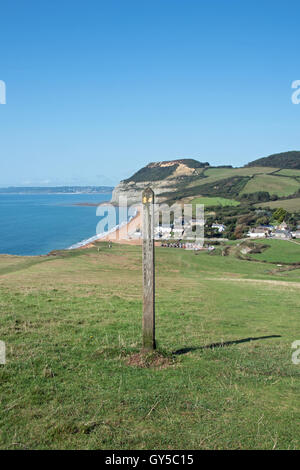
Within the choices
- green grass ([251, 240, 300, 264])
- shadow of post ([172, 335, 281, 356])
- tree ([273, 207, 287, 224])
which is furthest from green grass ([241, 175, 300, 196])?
shadow of post ([172, 335, 281, 356])

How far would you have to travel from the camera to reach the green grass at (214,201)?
11816cm

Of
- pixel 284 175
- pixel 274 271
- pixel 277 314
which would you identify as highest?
pixel 284 175

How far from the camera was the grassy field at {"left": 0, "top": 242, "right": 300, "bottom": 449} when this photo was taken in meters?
5.37

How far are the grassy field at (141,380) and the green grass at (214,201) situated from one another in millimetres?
106257

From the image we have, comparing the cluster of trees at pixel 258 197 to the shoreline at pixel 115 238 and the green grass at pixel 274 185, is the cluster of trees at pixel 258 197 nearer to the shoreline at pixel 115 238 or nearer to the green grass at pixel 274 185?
the green grass at pixel 274 185

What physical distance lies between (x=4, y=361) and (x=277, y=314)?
1126 centimetres

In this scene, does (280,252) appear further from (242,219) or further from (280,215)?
(280,215)

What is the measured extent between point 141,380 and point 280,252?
5435cm

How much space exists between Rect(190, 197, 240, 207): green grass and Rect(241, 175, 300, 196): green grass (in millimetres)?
13442

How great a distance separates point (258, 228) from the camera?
8181cm

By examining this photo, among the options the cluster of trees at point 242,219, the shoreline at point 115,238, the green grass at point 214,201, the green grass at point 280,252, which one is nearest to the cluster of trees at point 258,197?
the green grass at point 214,201

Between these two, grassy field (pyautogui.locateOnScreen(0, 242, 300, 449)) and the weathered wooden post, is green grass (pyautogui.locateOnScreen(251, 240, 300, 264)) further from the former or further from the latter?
the weathered wooden post

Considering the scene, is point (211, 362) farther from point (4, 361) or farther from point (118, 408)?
point (4, 361)
